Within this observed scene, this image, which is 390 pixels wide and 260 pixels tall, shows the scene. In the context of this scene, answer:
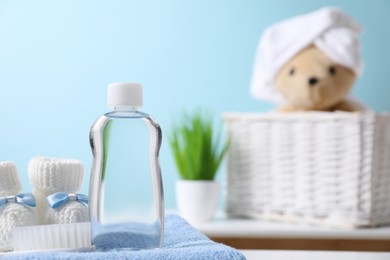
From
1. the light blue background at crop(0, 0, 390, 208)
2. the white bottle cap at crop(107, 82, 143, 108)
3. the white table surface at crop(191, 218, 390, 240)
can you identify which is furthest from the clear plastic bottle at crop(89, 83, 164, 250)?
the light blue background at crop(0, 0, 390, 208)

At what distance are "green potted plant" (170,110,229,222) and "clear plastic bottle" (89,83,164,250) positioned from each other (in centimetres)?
97

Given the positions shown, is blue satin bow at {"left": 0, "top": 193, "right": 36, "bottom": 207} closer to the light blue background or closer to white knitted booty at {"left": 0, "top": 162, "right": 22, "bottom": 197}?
white knitted booty at {"left": 0, "top": 162, "right": 22, "bottom": 197}

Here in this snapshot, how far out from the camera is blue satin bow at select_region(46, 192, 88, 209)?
566 millimetres

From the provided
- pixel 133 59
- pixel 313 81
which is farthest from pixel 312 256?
pixel 133 59

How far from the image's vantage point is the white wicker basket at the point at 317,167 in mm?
1452

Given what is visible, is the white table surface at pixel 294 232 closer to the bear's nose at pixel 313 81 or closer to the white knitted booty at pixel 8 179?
the bear's nose at pixel 313 81

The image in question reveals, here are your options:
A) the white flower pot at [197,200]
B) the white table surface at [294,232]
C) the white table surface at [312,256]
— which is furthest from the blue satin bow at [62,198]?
the white flower pot at [197,200]

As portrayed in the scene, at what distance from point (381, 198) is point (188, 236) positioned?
97 centimetres

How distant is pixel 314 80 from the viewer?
1489 millimetres

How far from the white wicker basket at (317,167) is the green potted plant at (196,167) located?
8 cm

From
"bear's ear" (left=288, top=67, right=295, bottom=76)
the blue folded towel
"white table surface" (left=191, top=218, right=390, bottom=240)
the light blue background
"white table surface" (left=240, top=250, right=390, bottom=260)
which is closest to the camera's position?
the blue folded towel

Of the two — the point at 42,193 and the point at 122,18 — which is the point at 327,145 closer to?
the point at 122,18

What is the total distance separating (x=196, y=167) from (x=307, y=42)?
0.37m

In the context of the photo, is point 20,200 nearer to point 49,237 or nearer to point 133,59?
point 49,237
